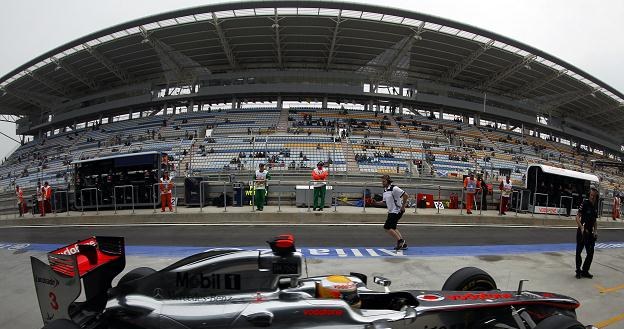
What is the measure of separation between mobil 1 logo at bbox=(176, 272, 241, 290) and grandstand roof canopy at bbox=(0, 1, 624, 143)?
94.4ft

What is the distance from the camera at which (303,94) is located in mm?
39000

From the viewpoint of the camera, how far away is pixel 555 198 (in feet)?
61.5

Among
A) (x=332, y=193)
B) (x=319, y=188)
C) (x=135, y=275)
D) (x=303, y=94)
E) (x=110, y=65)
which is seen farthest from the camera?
(x=303, y=94)

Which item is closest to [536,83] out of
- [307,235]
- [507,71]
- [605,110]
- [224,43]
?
[507,71]

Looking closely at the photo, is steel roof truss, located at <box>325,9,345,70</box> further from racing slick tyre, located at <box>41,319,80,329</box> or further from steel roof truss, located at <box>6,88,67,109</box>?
steel roof truss, located at <box>6,88,67,109</box>

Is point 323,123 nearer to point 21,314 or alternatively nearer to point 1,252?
point 1,252

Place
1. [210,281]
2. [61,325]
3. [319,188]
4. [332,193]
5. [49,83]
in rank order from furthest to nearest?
[49,83]
[332,193]
[319,188]
[210,281]
[61,325]

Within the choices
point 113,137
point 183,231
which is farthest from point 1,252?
point 113,137

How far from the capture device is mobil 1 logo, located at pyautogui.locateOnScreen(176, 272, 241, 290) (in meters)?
3.32

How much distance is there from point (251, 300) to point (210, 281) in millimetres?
423

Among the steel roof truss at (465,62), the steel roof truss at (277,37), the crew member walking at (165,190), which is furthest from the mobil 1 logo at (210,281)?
the steel roof truss at (465,62)

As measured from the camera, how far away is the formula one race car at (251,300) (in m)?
3.12

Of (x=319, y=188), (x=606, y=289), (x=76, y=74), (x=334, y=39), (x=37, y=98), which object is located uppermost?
(x=334, y=39)

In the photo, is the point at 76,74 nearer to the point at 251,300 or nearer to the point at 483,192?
the point at 483,192
